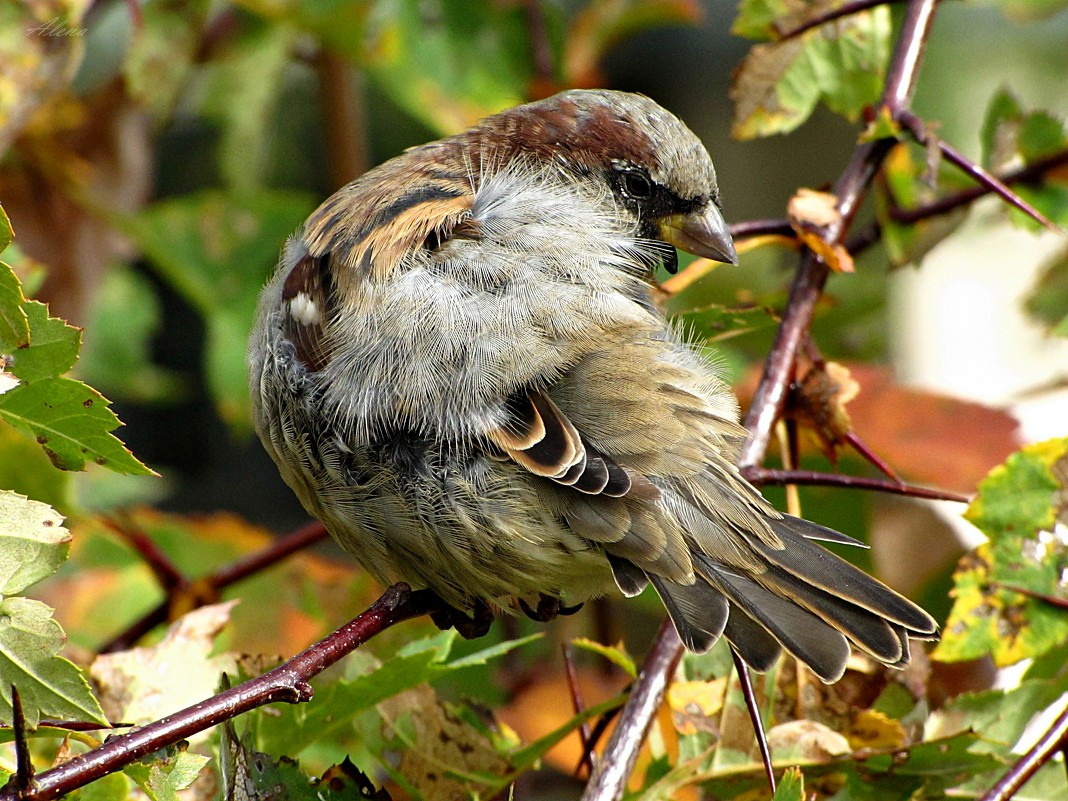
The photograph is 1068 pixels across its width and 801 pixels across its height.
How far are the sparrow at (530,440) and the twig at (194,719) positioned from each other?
39 centimetres

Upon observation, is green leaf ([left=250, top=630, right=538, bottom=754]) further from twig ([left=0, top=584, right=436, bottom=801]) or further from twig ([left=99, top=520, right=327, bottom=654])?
twig ([left=99, top=520, right=327, bottom=654])

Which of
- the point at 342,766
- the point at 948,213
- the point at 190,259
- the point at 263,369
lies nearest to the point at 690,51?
Answer: the point at 190,259

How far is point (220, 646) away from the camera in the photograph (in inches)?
101

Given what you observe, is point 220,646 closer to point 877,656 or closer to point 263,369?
point 263,369

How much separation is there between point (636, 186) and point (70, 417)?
1.24 m

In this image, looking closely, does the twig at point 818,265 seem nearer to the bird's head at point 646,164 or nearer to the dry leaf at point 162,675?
the bird's head at point 646,164

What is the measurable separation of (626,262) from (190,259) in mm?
1651

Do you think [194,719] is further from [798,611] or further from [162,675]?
[798,611]

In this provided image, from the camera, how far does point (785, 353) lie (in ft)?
6.54

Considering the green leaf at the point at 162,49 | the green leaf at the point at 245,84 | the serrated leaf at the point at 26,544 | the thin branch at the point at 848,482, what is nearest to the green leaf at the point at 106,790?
the serrated leaf at the point at 26,544

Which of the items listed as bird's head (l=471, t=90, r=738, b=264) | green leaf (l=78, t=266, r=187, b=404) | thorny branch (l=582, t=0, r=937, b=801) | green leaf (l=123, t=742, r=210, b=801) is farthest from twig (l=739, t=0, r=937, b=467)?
green leaf (l=78, t=266, r=187, b=404)

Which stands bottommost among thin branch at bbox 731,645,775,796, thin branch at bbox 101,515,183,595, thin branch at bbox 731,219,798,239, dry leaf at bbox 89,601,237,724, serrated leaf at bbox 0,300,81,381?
thin branch at bbox 101,515,183,595

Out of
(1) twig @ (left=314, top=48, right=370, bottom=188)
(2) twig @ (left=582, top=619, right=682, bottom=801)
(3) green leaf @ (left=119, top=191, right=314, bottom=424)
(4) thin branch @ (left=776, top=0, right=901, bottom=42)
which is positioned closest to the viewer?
(2) twig @ (left=582, top=619, right=682, bottom=801)

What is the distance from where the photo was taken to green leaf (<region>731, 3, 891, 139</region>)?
2281 millimetres
